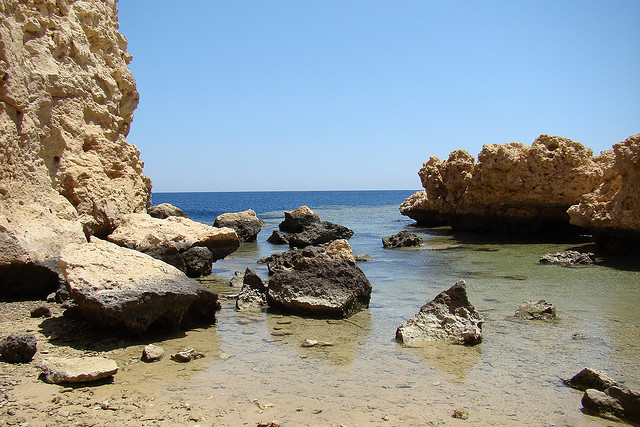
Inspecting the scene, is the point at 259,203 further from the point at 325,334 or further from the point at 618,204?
the point at 325,334

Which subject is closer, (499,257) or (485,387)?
(485,387)

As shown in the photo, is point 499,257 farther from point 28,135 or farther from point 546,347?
point 28,135

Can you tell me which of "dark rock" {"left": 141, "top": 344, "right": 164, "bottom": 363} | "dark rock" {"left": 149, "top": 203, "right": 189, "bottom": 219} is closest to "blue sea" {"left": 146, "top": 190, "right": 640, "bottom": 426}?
"dark rock" {"left": 141, "top": 344, "right": 164, "bottom": 363}

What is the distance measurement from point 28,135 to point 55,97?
156 cm

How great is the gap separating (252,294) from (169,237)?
309cm

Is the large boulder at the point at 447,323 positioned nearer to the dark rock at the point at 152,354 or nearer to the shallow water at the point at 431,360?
the shallow water at the point at 431,360

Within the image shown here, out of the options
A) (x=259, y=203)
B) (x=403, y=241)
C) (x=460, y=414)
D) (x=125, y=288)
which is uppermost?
(x=125, y=288)

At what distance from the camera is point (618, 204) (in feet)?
45.6

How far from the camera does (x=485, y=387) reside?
16.9 ft

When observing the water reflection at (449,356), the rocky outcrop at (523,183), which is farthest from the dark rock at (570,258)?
the water reflection at (449,356)

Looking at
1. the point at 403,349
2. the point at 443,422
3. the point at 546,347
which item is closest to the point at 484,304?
the point at 546,347

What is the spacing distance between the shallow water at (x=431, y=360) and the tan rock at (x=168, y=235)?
1576 millimetres

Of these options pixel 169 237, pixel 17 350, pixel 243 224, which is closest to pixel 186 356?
pixel 17 350

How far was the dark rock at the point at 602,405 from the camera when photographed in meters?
4.45
